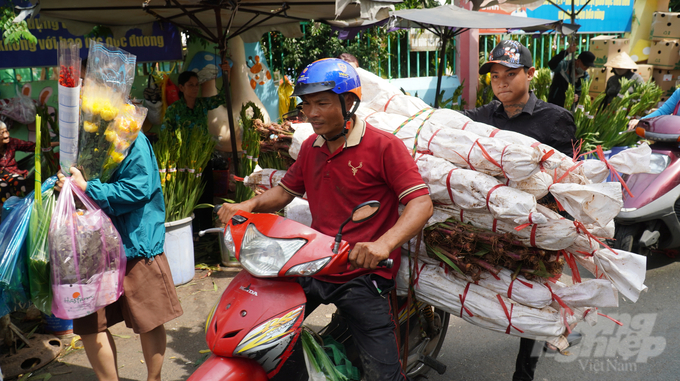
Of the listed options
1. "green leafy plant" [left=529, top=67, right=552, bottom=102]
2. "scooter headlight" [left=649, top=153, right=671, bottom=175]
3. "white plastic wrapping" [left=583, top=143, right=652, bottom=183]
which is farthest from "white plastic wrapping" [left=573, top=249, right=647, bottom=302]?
"green leafy plant" [left=529, top=67, right=552, bottom=102]

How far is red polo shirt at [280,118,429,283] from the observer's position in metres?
2.24

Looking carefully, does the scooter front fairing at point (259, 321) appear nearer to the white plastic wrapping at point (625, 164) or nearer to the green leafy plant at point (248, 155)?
the white plastic wrapping at point (625, 164)

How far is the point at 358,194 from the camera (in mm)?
2336

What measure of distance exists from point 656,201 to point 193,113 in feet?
15.3

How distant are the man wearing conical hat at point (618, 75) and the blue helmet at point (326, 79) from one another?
725cm

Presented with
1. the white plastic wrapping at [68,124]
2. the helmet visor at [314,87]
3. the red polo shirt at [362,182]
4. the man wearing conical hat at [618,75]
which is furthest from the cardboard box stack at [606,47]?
the white plastic wrapping at [68,124]

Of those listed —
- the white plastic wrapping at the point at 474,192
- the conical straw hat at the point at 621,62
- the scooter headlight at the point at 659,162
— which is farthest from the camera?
the conical straw hat at the point at 621,62

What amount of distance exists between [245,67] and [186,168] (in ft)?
8.56

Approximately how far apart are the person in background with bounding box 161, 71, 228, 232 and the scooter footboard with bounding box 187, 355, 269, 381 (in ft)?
12.3

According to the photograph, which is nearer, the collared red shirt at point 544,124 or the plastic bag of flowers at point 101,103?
the plastic bag of flowers at point 101,103

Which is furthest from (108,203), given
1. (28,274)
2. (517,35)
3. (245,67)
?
(517,35)

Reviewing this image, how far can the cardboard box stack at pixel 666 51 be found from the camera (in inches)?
398

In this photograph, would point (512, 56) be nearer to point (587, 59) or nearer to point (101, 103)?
point (101, 103)

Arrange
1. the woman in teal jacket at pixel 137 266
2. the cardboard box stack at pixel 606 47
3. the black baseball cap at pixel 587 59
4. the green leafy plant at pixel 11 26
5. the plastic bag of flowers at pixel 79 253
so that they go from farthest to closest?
1. the cardboard box stack at pixel 606 47
2. the black baseball cap at pixel 587 59
3. the green leafy plant at pixel 11 26
4. the woman in teal jacket at pixel 137 266
5. the plastic bag of flowers at pixel 79 253
